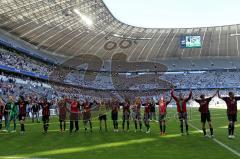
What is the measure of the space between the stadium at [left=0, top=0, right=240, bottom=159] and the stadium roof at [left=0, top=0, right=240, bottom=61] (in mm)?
229

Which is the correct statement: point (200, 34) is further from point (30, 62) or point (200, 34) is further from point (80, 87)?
point (30, 62)

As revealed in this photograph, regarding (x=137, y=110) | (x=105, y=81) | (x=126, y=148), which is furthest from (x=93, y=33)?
(x=126, y=148)

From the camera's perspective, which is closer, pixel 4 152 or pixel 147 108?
pixel 4 152

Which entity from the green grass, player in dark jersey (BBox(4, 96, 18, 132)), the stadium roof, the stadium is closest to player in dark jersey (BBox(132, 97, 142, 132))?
the stadium

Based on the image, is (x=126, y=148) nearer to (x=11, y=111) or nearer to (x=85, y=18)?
(x=11, y=111)

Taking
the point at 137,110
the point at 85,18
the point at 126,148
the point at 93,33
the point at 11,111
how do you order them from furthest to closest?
the point at 93,33
the point at 85,18
the point at 11,111
the point at 137,110
the point at 126,148

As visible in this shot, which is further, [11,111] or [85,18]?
[85,18]

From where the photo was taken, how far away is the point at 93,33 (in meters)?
79.6

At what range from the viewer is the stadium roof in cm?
6075

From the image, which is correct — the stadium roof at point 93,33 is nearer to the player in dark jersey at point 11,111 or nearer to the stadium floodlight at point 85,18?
the stadium floodlight at point 85,18

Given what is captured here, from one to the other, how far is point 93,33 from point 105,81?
65.2 feet

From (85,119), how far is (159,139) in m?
6.31

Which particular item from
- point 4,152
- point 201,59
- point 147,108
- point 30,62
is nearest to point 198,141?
point 147,108

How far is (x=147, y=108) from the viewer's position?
20.7 m
